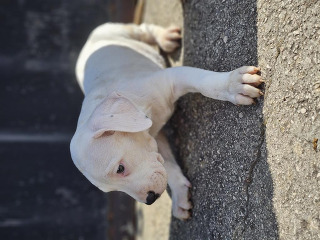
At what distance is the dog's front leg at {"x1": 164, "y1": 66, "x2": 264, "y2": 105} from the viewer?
238 centimetres

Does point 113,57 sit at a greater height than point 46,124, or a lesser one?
greater

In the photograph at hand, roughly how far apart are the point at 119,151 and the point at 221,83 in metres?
0.68

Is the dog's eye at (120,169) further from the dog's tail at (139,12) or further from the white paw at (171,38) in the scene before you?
the dog's tail at (139,12)

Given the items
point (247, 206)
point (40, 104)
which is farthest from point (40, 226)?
point (247, 206)

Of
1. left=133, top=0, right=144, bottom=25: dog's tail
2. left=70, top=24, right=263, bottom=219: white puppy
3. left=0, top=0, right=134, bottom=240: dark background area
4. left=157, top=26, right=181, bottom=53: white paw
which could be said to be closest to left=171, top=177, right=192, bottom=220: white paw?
left=70, top=24, right=263, bottom=219: white puppy

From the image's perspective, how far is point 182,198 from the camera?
10.2 feet

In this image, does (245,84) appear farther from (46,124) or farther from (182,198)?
(46,124)

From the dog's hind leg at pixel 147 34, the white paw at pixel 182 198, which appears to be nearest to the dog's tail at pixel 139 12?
the dog's hind leg at pixel 147 34

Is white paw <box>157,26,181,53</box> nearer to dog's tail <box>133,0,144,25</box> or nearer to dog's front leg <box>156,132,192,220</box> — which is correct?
dog's front leg <box>156,132,192,220</box>

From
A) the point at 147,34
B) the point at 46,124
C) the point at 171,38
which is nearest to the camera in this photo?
the point at 171,38

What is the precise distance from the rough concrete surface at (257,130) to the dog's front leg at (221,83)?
0.07m

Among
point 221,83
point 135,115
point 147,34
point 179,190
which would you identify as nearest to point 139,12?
point 147,34

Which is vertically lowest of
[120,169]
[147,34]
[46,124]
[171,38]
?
[46,124]

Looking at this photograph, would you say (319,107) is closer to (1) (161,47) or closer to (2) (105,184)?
(2) (105,184)
